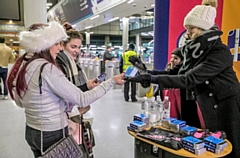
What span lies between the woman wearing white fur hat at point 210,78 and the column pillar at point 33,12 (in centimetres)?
354

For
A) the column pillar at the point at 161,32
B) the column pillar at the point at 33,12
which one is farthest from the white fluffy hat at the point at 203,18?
the column pillar at the point at 33,12

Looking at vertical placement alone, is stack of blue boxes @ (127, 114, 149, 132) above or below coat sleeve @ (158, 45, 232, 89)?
below

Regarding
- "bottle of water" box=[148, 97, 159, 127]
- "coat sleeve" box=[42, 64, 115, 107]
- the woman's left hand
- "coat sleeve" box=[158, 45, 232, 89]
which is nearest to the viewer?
"coat sleeve" box=[42, 64, 115, 107]

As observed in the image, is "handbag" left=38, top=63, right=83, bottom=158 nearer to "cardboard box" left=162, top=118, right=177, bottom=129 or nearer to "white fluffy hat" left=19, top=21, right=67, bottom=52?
"white fluffy hat" left=19, top=21, right=67, bottom=52

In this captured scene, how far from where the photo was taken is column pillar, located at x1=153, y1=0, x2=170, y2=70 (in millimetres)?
3210

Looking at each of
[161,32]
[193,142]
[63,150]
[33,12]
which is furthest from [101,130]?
[33,12]

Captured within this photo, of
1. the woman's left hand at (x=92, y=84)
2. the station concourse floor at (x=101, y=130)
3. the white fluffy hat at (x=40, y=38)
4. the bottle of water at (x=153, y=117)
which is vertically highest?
the white fluffy hat at (x=40, y=38)

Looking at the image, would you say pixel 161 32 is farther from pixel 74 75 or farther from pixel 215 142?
pixel 215 142

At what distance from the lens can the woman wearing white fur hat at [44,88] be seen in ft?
4.42

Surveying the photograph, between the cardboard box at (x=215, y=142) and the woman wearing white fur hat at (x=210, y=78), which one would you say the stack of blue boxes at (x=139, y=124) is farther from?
the cardboard box at (x=215, y=142)

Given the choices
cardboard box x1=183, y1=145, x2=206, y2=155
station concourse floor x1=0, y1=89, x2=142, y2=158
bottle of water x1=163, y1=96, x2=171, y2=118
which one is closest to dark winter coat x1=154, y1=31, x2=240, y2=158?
bottle of water x1=163, y1=96, x2=171, y2=118

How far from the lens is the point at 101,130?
148 inches

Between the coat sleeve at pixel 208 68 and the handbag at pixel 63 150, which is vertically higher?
the coat sleeve at pixel 208 68

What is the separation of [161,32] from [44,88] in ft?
7.56
